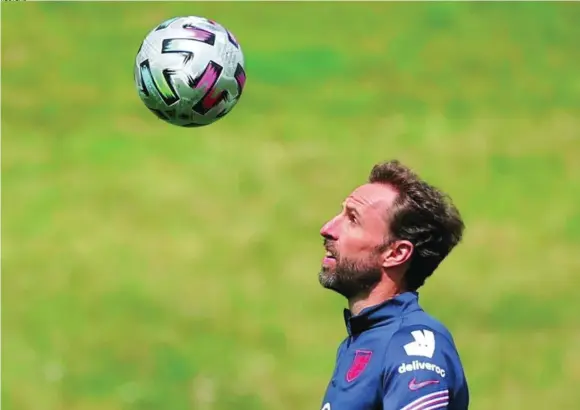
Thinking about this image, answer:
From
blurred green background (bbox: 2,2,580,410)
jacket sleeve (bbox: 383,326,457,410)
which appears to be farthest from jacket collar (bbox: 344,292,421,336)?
blurred green background (bbox: 2,2,580,410)

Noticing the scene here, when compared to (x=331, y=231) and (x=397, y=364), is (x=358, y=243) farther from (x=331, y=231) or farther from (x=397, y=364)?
(x=397, y=364)

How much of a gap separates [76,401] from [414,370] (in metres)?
6.71

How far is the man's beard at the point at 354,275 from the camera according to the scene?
5473 millimetres

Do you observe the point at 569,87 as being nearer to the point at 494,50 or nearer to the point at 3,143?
the point at 494,50

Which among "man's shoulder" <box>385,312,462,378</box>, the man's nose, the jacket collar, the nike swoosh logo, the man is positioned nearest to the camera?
the nike swoosh logo

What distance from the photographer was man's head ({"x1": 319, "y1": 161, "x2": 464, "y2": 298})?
216 inches

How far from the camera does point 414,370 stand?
4.88 m

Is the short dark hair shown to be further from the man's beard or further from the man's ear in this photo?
the man's beard

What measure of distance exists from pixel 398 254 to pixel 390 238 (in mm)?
82

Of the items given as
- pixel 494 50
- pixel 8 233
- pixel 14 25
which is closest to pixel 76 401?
pixel 8 233

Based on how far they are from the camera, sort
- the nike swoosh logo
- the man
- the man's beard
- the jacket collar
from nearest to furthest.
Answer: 1. the nike swoosh logo
2. the man
3. the jacket collar
4. the man's beard

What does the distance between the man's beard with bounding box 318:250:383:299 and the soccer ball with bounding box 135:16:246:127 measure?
5.96 feet

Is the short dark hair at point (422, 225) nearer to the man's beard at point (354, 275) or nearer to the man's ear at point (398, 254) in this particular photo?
the man's ear at point (398, 254)

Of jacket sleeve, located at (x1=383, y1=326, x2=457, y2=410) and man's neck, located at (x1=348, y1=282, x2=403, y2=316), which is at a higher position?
man's neck, located at (x1=348, y1=282, x2=403, y2=316)
